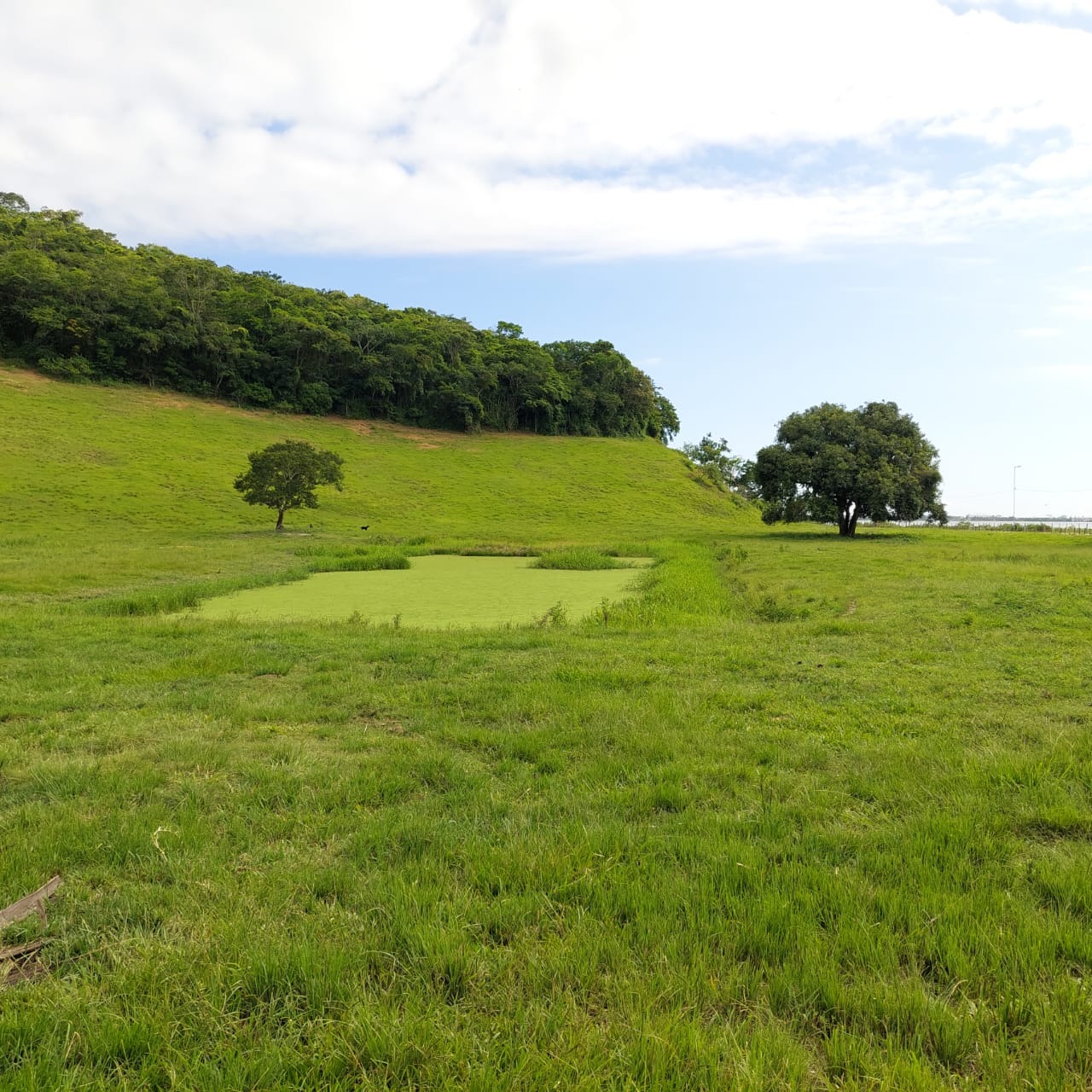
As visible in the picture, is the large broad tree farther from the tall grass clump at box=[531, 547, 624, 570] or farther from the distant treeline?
the distant treeline

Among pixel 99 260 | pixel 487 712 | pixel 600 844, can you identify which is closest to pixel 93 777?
pixel 487 712

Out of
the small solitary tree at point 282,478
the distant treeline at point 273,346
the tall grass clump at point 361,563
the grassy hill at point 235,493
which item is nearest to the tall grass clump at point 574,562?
the tall grass clump at point 361,563

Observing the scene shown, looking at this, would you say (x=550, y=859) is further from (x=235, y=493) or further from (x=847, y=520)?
(x=235, y=493)

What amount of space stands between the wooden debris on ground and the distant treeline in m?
59.7

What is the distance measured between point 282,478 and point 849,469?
85.0 ft

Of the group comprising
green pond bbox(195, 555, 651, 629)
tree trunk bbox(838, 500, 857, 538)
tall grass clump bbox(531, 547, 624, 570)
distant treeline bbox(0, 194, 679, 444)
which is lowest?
green pond bbox(195, 555, 651, 629)

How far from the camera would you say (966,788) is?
3.92 metres

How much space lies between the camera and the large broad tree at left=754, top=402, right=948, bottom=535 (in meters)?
32.3

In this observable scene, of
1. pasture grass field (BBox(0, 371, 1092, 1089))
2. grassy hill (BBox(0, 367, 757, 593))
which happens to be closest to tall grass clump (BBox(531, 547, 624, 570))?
grassy hill (BBox(0, 367, 757, 593))

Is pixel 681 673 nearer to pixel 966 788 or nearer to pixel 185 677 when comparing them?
pixel 966 788

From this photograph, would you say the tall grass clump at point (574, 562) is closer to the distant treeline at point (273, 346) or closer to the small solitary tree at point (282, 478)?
the small solitary tree at point (282, 478)

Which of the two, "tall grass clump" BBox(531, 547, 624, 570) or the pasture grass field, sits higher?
"tall grass clump" BBox(531, 547, 624, 570)

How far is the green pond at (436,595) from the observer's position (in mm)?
11953

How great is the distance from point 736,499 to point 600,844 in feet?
197
